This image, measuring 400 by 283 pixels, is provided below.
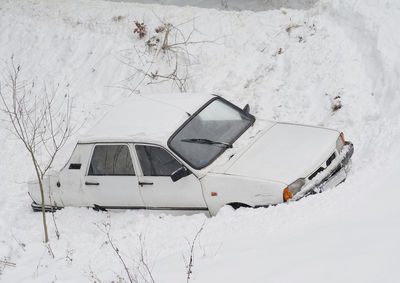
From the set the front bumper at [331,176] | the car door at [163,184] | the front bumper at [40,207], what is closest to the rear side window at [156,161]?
the car door at [163,184]

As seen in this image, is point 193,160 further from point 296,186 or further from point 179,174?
point 296,186

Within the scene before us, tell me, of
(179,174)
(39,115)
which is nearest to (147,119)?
(179,174)

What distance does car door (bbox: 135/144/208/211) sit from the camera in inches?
259

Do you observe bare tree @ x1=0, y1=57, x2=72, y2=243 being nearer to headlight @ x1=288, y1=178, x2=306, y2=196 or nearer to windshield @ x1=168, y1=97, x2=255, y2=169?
windshield @ x1=168, y1=97, x2=255, y2=169

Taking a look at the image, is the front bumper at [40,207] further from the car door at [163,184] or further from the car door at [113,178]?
the car door at [163,184]

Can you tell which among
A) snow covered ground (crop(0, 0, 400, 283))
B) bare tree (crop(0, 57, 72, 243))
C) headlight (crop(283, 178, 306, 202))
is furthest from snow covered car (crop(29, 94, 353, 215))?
bare tree (crop(0, 57, 72, 243))

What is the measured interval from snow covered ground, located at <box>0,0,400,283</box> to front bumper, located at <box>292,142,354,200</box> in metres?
0.15

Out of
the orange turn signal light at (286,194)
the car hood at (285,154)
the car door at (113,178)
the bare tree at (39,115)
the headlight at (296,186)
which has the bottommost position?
the bare tree at (39,115)

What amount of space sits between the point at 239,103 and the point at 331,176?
4.01m

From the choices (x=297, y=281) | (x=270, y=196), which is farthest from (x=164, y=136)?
(x=297, y=281)

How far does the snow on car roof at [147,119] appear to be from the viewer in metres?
6.94

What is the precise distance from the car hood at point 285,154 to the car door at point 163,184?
456 millimetres

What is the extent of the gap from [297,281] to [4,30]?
1151cm

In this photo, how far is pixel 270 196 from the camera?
6117 mm
